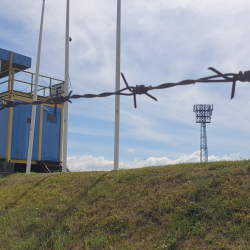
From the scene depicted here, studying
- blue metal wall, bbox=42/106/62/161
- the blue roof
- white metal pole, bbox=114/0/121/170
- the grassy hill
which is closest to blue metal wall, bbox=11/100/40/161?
blue metal wall, bbox=42/106/62/161

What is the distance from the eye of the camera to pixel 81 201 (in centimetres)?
873

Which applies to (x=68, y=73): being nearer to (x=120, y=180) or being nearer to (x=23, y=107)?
(x=23, y=107)

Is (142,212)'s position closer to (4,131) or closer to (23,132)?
(23,132)

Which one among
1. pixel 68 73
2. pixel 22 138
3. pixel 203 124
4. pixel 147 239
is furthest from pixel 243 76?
pixel 203 124

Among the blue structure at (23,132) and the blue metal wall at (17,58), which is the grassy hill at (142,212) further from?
the blue metal wall at (17,58)

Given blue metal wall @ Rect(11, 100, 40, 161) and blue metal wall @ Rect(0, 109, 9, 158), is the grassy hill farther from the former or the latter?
blue metal wall @ Rect(0, 109, 9, 158)

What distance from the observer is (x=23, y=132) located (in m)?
18.5

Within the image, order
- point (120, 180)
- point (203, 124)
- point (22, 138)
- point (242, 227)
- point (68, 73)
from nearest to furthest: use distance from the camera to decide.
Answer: point (242, 227)
point (120, 180)
point (68, 73)
point (22, 138)
point (203, 124)

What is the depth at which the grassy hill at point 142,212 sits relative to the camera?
6090mm

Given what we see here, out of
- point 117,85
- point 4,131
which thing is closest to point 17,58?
point 4,131

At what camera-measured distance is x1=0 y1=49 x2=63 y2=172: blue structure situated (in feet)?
59.1

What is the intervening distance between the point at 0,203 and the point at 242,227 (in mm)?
7724

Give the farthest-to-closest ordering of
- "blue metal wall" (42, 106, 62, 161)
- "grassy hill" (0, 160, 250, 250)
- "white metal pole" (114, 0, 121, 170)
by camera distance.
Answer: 1. "blue metal wall" (42, 106, 62, 161)
2. "white metal pole" (114, 0, 121, 170)
3. "grassy hill" (0, 160, 250, 250)

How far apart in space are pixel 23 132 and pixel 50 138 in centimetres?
203
